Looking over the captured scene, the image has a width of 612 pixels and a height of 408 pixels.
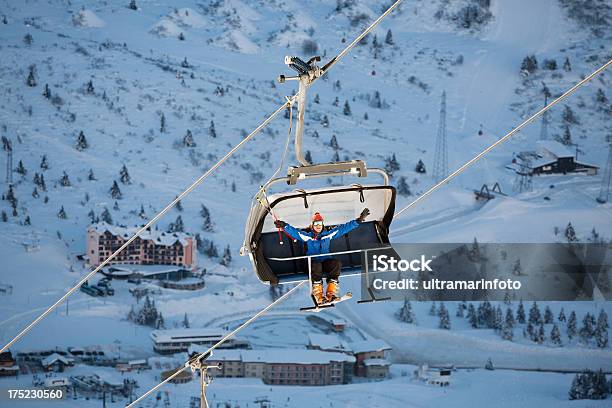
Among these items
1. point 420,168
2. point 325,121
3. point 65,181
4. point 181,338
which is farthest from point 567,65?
point 65,181

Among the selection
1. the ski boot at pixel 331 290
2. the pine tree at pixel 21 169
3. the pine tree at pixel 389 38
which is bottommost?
the ski boot at pixel 331 290

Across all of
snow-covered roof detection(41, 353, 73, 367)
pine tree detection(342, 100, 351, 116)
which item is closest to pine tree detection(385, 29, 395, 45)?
pine tree detection(342, 100, 351, 116)

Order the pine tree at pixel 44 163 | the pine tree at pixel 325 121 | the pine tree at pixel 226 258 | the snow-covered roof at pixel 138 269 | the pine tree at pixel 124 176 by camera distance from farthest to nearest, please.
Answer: the pine tree at pixel 325 121 → the pine tree at pixel 124 176 → the pine tree at pixel 44 163 → the snow-covered roof at pixel 138 269 → the pine tree at pixel 226 258

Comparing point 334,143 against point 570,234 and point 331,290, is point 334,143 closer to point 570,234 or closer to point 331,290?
point 570,234

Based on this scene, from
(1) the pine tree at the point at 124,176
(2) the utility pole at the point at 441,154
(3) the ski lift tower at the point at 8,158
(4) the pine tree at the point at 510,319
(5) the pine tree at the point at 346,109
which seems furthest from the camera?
(5) the pine tree at the point at 346,109

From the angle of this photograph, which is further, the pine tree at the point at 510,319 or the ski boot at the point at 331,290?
the pine tree at the point at 510,319

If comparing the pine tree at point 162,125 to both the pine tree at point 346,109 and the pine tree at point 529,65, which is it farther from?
the pine tree at point 529,65

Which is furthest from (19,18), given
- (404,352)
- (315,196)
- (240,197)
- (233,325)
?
(315,196)

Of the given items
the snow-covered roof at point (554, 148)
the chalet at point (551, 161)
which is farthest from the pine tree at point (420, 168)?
the snow-covered roof at point (554, 148)
